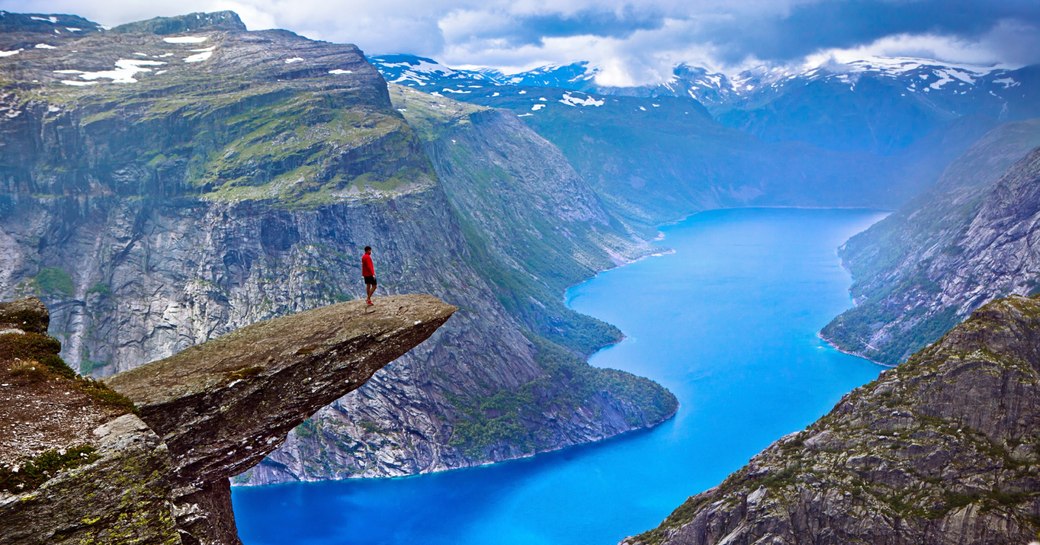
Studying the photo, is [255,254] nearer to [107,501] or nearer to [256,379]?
[256,379]

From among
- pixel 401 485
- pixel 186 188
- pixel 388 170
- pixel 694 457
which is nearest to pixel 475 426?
pixel 401 485

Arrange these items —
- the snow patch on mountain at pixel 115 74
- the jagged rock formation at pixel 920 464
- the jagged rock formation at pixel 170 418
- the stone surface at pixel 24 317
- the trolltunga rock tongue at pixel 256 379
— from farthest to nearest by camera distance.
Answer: the snow patch on mountain at pixel 115 74
the jagged rock formation at pixel 920 464
the stone surface at pixel 24 317
the trolltunga rock tongue at pixel 256 379
the jagged rock formation at pixel 170 418

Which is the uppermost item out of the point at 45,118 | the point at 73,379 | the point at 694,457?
the point at 45,118

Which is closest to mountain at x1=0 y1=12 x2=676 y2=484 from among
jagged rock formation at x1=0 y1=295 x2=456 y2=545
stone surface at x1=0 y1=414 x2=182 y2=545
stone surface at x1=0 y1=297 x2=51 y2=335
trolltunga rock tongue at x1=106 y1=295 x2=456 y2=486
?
trolltunga rock tongue at x1=106 y1=295 x2=456 y2=486

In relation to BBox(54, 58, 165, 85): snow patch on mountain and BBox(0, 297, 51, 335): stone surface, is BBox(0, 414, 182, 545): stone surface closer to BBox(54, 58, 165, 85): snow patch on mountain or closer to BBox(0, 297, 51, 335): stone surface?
BBox(0, 297, 51, 335): stone surface

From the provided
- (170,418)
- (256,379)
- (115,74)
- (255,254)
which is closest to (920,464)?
(256,379)

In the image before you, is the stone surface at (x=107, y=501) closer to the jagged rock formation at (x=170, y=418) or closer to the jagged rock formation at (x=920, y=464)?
the jagged rock formation at (x=170, y=418)

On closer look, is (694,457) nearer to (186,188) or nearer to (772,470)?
(772,470)

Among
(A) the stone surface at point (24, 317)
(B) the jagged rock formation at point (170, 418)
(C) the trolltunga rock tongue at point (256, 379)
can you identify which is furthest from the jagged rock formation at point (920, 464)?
(A) the stone surface at point (24, 317)
